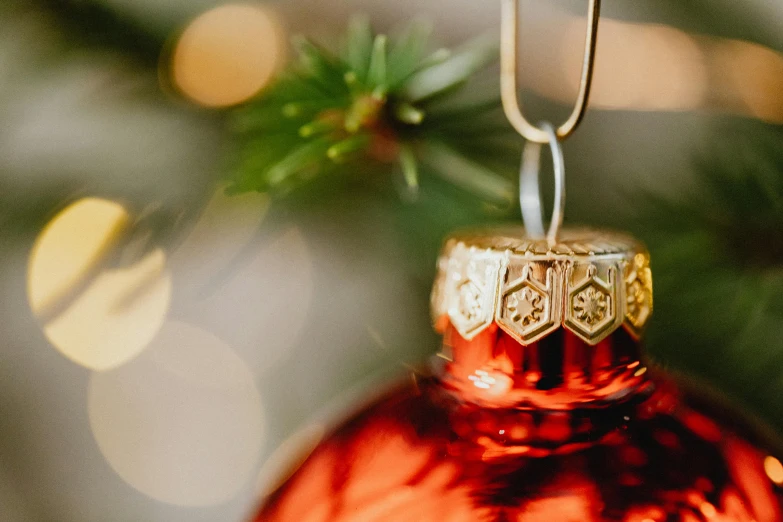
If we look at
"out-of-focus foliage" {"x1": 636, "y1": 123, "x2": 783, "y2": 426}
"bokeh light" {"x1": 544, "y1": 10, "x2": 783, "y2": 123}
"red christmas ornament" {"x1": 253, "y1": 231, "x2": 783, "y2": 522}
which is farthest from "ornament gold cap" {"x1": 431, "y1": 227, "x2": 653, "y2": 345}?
"bokeh light" {"x1": 544, "y1": 10, "x2": 783, "y2": 123}

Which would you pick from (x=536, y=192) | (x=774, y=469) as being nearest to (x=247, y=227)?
(x=536, y=192)

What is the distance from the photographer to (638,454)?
0.20m

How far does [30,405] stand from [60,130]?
21 centimetres

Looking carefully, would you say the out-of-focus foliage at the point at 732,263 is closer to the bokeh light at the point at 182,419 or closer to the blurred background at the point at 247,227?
the blurred background at the point at 247,227

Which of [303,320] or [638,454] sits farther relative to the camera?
[303,320]

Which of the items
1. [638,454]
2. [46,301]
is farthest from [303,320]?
[638,454]

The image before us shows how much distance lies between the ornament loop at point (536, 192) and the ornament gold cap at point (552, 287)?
2 centimetres

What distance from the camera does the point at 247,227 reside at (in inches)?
16.5

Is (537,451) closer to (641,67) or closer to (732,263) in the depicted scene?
(732,263)

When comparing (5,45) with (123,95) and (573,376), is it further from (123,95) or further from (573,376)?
(573,376)

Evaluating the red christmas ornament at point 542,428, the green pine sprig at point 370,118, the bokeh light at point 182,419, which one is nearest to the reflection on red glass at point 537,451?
the red christmas ornament at point 542,428

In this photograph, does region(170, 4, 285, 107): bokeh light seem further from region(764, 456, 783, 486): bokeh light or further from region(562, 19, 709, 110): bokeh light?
region(764, 456, 783, 486): bokeh light

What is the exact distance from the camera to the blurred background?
0.35 m

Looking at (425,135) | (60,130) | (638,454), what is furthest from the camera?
(60,130)
